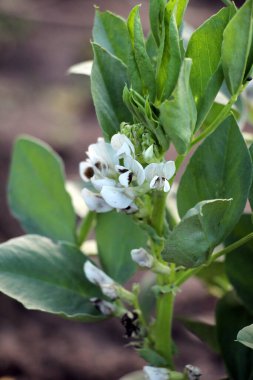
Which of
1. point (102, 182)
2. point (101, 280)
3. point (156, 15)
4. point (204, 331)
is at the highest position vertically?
point (156, 15)

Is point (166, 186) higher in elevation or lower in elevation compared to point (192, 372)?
higher

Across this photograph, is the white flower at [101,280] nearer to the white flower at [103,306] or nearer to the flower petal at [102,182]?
the white flower at [103,306]

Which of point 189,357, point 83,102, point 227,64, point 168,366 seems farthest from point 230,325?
point 83,102

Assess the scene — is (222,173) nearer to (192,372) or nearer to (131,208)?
(131,208)

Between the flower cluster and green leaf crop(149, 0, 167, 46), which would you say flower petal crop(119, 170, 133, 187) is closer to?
the flower cluster

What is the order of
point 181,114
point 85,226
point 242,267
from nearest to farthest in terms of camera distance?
1. point 181,114
2. point 242,267
3. point 85,226

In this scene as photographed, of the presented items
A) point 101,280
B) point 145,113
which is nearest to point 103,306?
point 101,280
